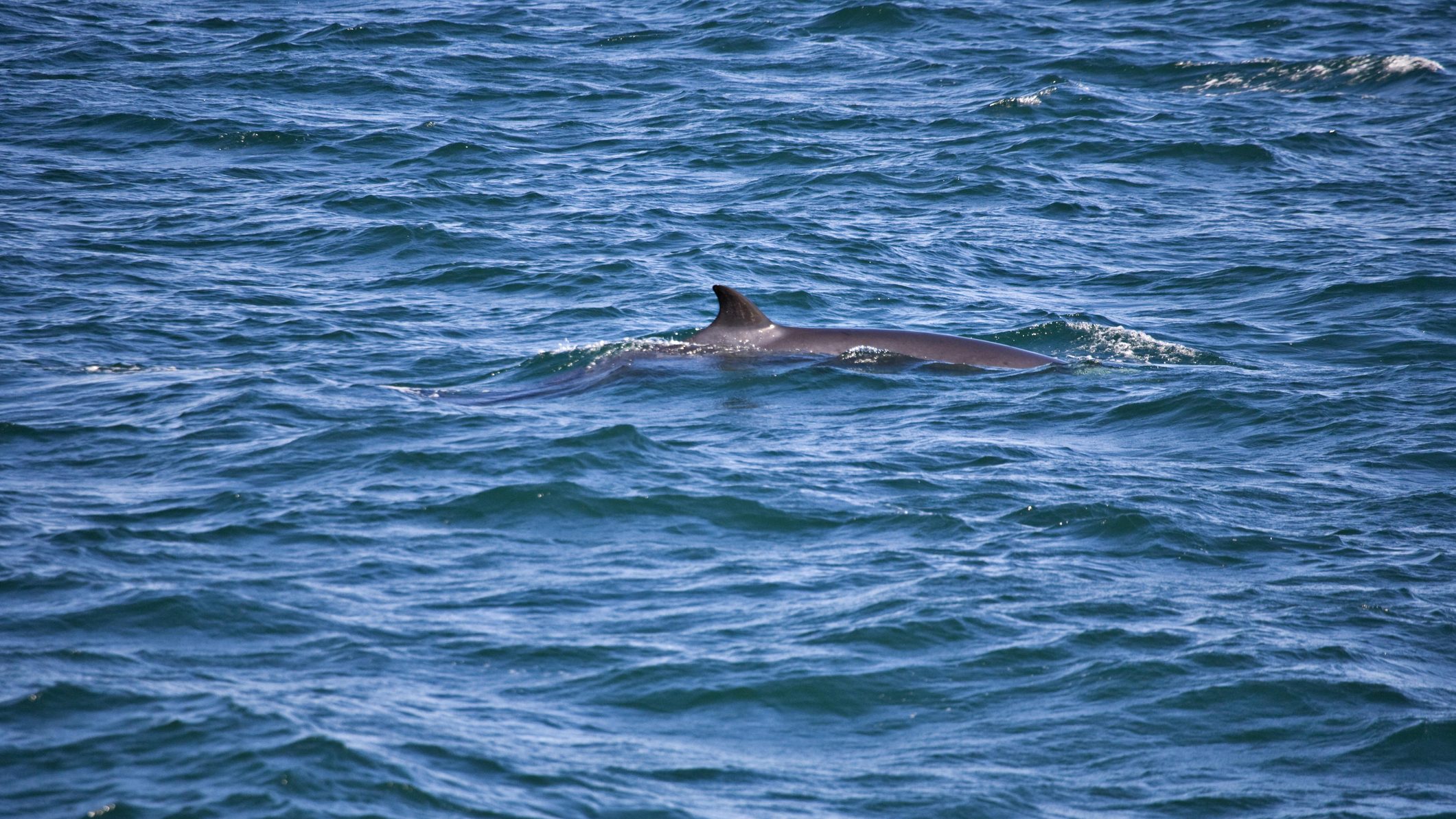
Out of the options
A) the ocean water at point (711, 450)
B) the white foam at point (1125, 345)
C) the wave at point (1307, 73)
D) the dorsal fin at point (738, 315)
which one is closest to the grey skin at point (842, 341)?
the dorsal fin at point (738, 315)

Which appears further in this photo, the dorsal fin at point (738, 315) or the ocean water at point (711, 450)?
the dorsal fin at point (738, 315)

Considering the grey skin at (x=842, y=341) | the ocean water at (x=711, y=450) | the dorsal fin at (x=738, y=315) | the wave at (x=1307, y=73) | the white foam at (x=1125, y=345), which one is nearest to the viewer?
the ocean water at (x=711, y=450)

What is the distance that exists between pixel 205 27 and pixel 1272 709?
25.5 metres

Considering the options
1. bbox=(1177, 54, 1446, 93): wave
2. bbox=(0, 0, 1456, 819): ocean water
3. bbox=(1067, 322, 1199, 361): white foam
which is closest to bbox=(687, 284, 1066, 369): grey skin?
bbox=(0, 0, 1456, 819): ocean water

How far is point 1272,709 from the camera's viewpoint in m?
8.30

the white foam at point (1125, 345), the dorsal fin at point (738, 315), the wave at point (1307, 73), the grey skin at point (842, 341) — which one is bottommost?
the white foam at point (1125, 345)

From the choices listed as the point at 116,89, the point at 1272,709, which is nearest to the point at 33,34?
the point at 116,89

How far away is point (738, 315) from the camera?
1363 cm

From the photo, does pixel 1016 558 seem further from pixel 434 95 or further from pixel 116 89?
pixel 116 89

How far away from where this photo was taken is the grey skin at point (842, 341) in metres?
13.7

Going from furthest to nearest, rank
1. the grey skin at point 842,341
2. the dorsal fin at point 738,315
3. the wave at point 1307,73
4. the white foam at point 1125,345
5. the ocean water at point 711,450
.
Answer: the wave at point 1307,73 → the white foam at point 1125,345 → the grey skin at point 842,341 → the dorsal fin at point 738,315 → the ocean water at point 711,450

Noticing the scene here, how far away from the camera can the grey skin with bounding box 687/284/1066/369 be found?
45.0ft

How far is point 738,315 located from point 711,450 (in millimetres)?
2376

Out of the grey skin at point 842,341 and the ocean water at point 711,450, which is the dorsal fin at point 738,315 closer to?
the grey skin at point 842,341
